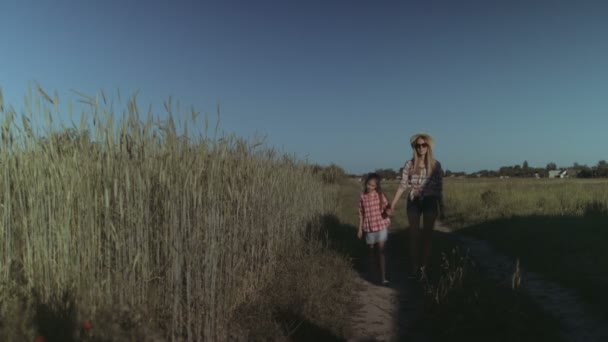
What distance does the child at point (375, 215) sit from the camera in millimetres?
5562

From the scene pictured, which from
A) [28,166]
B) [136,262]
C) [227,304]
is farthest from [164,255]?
[28,166]

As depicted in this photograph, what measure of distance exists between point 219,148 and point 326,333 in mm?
1938

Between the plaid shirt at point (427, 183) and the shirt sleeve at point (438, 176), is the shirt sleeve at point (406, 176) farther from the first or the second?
the shirt sleeve at point (438, 176)

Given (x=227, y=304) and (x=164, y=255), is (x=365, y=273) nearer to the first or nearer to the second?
(x=227, y=304)

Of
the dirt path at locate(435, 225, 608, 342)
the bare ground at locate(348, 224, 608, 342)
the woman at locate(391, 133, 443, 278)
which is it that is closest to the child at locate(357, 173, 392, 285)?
the woman at locate(391, 133, 443, 278)

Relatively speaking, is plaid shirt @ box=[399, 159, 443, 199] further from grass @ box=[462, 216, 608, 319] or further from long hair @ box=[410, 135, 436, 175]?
grass @ box=[462, 216, 608, 319]

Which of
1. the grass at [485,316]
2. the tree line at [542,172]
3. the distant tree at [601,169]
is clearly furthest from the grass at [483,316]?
the distant tree at [601,169]

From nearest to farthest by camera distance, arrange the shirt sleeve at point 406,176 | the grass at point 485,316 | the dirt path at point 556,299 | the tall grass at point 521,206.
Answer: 1. the grass at point 485,316
2. the dirt path at point 556,299
3. the shirt sleeve at point 406,176
4. the tall grass at point 521,206

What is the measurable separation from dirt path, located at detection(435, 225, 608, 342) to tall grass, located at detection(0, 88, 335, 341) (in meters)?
3.19

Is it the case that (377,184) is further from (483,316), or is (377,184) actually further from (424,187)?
(483,316)

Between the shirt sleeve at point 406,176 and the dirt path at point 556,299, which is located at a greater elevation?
the shirt sleeve at point 406,176

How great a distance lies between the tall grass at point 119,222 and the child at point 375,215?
8.45 feet

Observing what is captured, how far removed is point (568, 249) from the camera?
678 cm

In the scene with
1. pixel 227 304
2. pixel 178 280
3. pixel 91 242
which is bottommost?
pixel 227 304
